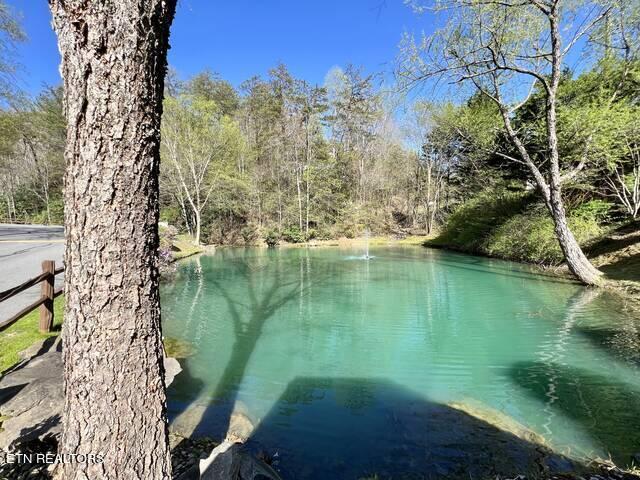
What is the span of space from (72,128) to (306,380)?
12.8 ft

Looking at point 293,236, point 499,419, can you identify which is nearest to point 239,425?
point 499,419

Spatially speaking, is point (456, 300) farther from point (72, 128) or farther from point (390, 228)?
point (390, 228)

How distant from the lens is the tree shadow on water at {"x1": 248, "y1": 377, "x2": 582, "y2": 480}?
8.82 feet

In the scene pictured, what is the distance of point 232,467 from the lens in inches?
81.1

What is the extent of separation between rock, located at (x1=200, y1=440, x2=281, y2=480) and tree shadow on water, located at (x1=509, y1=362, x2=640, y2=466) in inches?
111

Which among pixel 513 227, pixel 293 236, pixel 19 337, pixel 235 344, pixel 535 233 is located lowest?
pixel 235 344

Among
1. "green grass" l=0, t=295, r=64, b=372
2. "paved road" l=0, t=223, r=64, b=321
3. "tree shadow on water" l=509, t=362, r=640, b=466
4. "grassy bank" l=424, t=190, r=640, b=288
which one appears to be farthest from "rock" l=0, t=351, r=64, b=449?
"grassy bank" l=424, t=190, r=640, b=288

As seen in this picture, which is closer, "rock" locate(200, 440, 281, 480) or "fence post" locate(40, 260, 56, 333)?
"rock" locate(200, 440, 281, 480)

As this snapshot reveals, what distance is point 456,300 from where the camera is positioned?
26.9 ft

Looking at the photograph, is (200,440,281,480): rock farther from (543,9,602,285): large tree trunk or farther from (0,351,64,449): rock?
(543,9,602,285): large tree trunk

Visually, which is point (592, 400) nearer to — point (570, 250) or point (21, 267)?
point (570, 250)

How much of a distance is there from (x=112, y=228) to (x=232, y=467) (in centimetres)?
165

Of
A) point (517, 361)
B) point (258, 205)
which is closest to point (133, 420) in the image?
point (517, 361)

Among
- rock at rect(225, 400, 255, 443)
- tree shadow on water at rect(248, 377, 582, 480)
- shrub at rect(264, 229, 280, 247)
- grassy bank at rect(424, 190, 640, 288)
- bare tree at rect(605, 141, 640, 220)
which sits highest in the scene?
bare tree at rect(605, 141, 640, 220)
